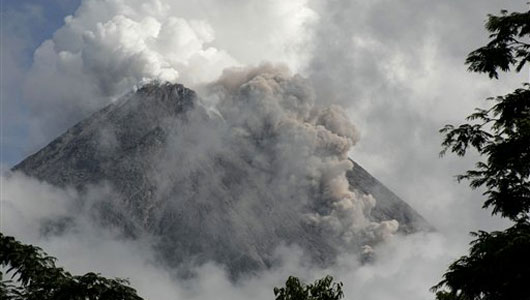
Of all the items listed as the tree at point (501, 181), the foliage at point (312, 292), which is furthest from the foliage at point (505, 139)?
the foliage at point (312, 292)

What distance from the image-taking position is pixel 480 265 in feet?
31.7

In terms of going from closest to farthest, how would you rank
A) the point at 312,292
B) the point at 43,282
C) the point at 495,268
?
the point at 43,282 → the point at 495,268 → the point at 312,292

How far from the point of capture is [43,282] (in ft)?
26.4

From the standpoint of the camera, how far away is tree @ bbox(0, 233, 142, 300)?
784 centimetres

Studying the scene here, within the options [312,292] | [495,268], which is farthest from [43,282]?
[312,292]

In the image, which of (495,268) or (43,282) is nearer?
(43,282)

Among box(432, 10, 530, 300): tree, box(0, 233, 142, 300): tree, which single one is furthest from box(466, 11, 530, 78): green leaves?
box(0, 233, 142, 300): tree

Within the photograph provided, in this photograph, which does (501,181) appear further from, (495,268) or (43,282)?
(43,282)

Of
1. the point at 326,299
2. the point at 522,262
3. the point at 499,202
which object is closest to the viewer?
the point at 522,262

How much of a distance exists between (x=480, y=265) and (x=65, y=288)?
19.1 feet

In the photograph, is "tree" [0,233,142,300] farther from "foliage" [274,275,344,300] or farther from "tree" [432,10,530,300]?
"foliage" [274,275,344,300]

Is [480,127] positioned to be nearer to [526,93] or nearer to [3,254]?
[526,93]

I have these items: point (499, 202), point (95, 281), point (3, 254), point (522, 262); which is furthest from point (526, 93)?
point (3, 254)

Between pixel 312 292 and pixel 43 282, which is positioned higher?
pixel 312 292
